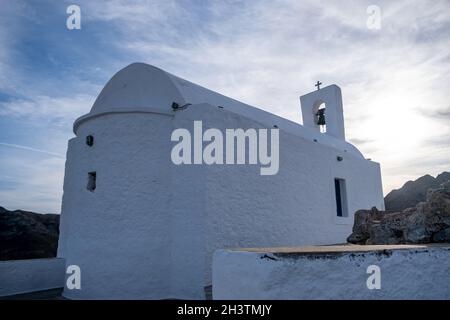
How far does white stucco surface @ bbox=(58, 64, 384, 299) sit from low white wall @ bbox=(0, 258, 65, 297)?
1663 mm

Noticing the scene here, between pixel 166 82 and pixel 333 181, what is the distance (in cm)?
653

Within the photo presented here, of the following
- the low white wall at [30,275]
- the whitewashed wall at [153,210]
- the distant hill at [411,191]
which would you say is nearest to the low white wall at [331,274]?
the whitewashed wall at [153,210]

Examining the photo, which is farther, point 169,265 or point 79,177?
point 79,177

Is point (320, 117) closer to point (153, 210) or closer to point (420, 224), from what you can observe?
point (420, 224)

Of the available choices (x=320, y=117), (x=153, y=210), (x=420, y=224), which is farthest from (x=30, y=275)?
(x=320, y=117)

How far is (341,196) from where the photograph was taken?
11.9 meters

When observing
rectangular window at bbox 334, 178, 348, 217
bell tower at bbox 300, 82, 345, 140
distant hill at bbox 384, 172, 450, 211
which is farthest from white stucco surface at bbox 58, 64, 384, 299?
distant hill at bbox 384, 172, 450, 211

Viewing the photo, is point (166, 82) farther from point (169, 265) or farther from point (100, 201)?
point (169, 265)

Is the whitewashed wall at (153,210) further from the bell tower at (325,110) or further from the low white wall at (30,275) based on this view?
the bell tower at (325,110)

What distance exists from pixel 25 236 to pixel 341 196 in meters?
14.5

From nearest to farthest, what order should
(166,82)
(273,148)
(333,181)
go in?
(166,82)
(273,148)
(333,181)

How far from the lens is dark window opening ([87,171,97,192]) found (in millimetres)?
7047

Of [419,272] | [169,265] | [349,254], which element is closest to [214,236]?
[169,265]

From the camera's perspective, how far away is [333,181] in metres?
11.0
